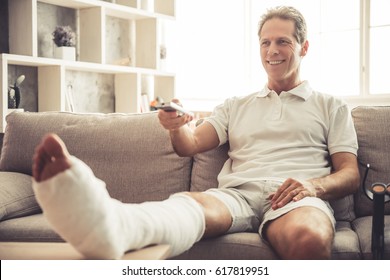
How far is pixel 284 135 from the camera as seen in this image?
6.28 ft

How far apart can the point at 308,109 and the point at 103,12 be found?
2417 mm

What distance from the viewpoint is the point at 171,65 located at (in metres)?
5.23

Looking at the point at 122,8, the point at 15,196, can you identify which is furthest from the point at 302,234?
the point at 122,8

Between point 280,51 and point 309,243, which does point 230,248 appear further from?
point 280,51

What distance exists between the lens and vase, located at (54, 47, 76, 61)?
3.70 metres

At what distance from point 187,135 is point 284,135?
34 cm

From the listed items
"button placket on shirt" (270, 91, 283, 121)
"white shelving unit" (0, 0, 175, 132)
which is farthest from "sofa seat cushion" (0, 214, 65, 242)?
"white shelving unit" (0, 0, 175, 132)

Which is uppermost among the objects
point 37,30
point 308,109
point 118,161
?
point 37,30

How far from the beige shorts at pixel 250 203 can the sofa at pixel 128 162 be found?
234 mm

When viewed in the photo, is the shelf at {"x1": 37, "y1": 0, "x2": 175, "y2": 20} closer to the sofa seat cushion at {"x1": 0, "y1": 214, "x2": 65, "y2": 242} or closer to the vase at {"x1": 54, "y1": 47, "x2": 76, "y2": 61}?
the vase at {"x1": 54, "y1": 47, "x2": 76, "y2": 61}

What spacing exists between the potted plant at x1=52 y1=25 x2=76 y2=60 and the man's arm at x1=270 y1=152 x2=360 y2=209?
2.37m

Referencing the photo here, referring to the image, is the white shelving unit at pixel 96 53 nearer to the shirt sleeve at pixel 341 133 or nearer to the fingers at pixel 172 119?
the fingers at pixel 172 119
